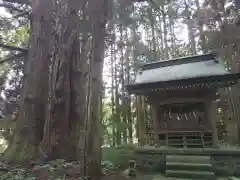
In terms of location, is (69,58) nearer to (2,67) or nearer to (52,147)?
(52,147)

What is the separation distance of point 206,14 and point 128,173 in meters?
11.6

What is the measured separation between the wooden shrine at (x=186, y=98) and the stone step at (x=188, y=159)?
76 cm

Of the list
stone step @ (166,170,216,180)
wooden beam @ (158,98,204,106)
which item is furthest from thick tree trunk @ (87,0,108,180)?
wooden beam @ (158,98,204,106)

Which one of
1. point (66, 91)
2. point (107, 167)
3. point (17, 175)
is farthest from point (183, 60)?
point (17, 175)

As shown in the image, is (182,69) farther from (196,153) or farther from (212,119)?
(196,153)

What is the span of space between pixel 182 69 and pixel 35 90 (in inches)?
215

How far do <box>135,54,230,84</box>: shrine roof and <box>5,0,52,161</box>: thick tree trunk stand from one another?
353cm

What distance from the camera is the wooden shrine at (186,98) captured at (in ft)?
23.6

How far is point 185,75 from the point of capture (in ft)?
24.8

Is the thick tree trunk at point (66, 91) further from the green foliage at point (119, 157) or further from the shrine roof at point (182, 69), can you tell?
the shrine roof at point (182, 69)

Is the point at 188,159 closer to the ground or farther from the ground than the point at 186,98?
closer to the ground

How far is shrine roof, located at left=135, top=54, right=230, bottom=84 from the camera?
744 cm

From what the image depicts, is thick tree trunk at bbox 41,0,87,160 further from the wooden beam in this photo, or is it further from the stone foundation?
the wooden beam

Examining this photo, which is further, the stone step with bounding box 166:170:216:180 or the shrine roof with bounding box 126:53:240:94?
the shrine roof with bounding box 126:53:240:94
